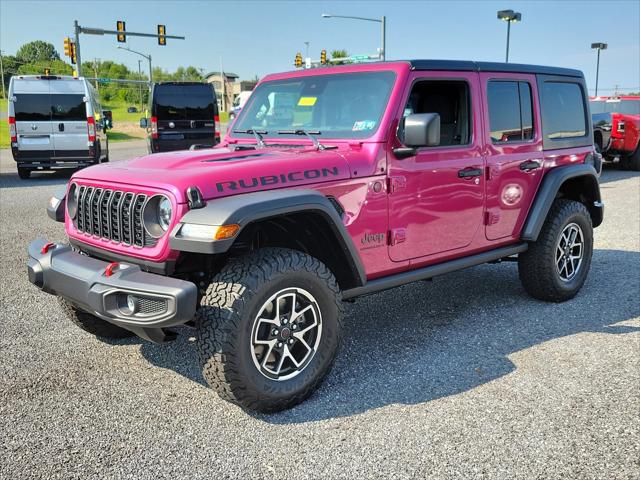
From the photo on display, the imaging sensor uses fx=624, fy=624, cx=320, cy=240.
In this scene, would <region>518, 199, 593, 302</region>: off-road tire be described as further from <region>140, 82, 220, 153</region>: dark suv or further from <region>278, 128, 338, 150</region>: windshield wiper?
<region>140, 82, 220, 153</region>: dark suv

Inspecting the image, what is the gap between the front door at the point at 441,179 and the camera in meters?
4.05

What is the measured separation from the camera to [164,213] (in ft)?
10.9

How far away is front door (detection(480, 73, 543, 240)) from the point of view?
4707mm

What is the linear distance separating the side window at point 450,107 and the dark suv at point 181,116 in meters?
11.0

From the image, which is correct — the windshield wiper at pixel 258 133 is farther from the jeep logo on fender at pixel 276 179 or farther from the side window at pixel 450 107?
the side window at pixel 450 107

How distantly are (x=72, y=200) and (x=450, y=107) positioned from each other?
275 cm

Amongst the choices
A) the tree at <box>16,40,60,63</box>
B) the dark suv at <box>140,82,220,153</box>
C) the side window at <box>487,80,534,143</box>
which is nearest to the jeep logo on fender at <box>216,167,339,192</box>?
the side window at <box>487,80,534,143</box>

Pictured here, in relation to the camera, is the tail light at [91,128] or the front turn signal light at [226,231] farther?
the tail light at [91,128]

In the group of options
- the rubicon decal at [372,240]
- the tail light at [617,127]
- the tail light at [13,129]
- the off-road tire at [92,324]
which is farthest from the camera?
the tail light at [617,127]

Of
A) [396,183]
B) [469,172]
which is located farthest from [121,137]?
[396,183]

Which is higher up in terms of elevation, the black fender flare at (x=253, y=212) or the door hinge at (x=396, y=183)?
the door hinge at (x=396, y=183)

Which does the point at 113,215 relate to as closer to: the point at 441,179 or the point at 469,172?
the point at 441,179

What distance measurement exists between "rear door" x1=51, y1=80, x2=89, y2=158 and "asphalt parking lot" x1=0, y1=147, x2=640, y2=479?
34.3 ft

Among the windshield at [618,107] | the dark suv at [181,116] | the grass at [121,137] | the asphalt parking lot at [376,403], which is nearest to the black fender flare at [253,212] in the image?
the asphalt parking lot at [376,403]
